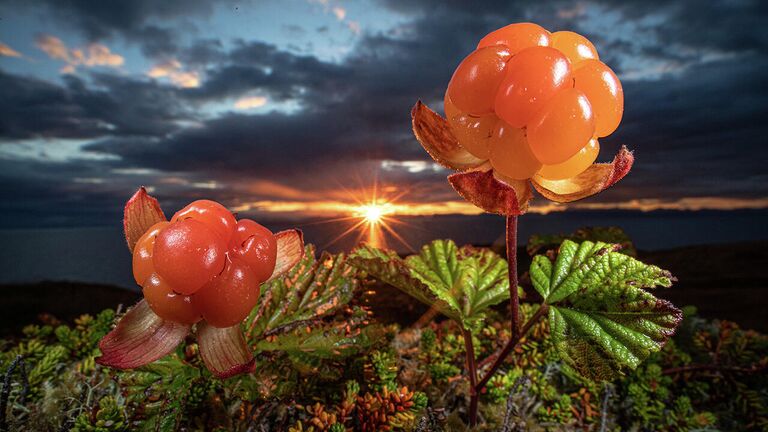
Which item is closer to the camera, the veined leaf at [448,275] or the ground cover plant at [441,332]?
the ground cover plant at [441,332]

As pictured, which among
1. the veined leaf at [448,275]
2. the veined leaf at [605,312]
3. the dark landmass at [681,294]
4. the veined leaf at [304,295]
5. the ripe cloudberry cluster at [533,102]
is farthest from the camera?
the dark landmass at [681,294]

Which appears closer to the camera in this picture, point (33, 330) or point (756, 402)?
point (756, 402)

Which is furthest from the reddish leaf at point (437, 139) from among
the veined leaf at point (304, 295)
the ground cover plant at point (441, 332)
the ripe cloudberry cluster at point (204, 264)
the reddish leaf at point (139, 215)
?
the reddish leaf at point (139, 215)

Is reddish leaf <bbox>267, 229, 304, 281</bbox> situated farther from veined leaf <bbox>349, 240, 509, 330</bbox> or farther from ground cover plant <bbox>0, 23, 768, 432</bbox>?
veined leaf <bbox>349, 240, 509, 330</bbox>

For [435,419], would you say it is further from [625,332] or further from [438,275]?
[625,332]

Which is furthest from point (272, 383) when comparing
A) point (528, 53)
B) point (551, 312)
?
point (528, 53)

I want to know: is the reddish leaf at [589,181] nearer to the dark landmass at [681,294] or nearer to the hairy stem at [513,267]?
→ the hairy stem at [513,267]

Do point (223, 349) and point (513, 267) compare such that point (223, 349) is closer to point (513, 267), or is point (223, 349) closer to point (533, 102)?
point (513, 267)
